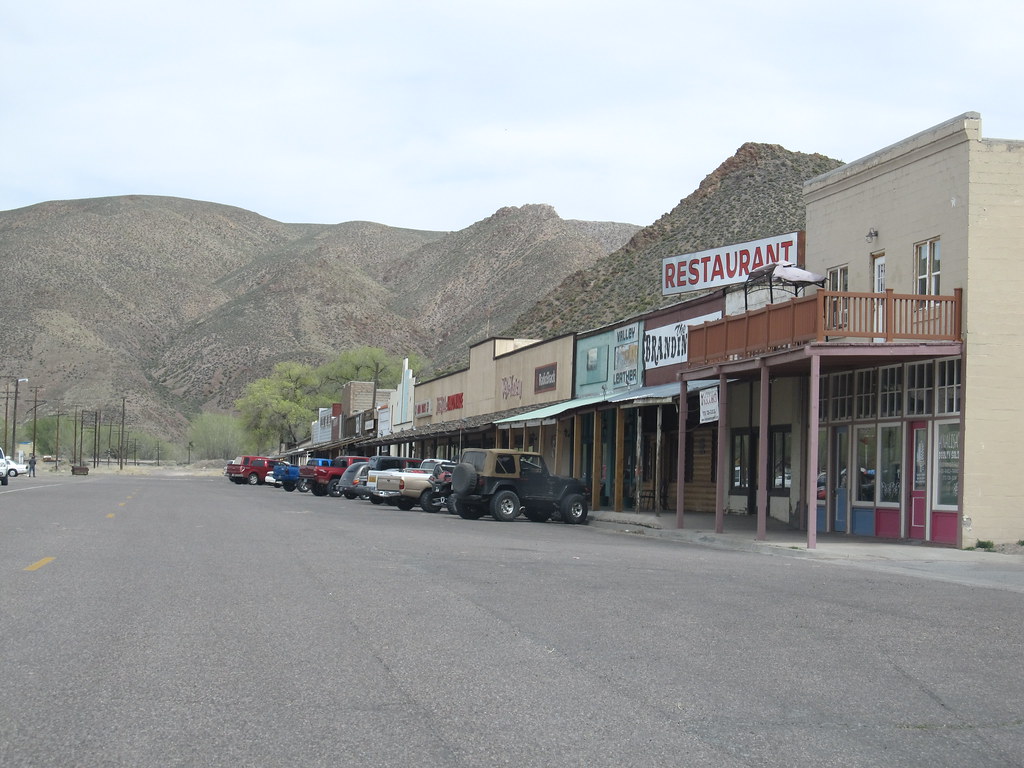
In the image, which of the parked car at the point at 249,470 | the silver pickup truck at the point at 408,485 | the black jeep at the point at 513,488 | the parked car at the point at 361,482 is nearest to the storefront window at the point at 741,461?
the black jeep at the point at 513,488

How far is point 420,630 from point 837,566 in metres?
10.4

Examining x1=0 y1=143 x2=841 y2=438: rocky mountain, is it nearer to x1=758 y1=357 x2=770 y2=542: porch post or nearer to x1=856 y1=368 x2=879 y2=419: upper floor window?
x1=856 y1=368 x2=879 y2=419: upper floor window

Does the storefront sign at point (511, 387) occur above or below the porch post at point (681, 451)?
above

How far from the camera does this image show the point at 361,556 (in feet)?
54.9

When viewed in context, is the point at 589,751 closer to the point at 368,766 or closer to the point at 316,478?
the point at 368,766

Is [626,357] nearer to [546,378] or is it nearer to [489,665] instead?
[546,378]

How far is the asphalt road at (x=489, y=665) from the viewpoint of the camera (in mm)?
6129

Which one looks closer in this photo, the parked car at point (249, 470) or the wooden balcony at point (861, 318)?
the wooden balcony at point (861, 318)

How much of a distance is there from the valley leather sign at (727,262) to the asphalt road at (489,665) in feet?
50.2

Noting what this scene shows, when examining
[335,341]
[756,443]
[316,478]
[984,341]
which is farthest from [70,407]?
[984,341]

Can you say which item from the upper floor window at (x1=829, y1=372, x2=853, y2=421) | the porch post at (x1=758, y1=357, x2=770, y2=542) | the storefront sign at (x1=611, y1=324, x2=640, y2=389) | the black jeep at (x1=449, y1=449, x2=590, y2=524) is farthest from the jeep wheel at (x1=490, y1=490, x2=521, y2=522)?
the porch post at (x1=758, y1=357, x2=770, y2=542)

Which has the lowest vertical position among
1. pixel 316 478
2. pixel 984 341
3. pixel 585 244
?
pixel 316 478

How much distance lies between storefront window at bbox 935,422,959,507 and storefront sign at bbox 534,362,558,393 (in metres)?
23.7

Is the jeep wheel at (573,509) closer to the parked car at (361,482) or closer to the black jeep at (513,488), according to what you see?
the black jeep at (513,488)
